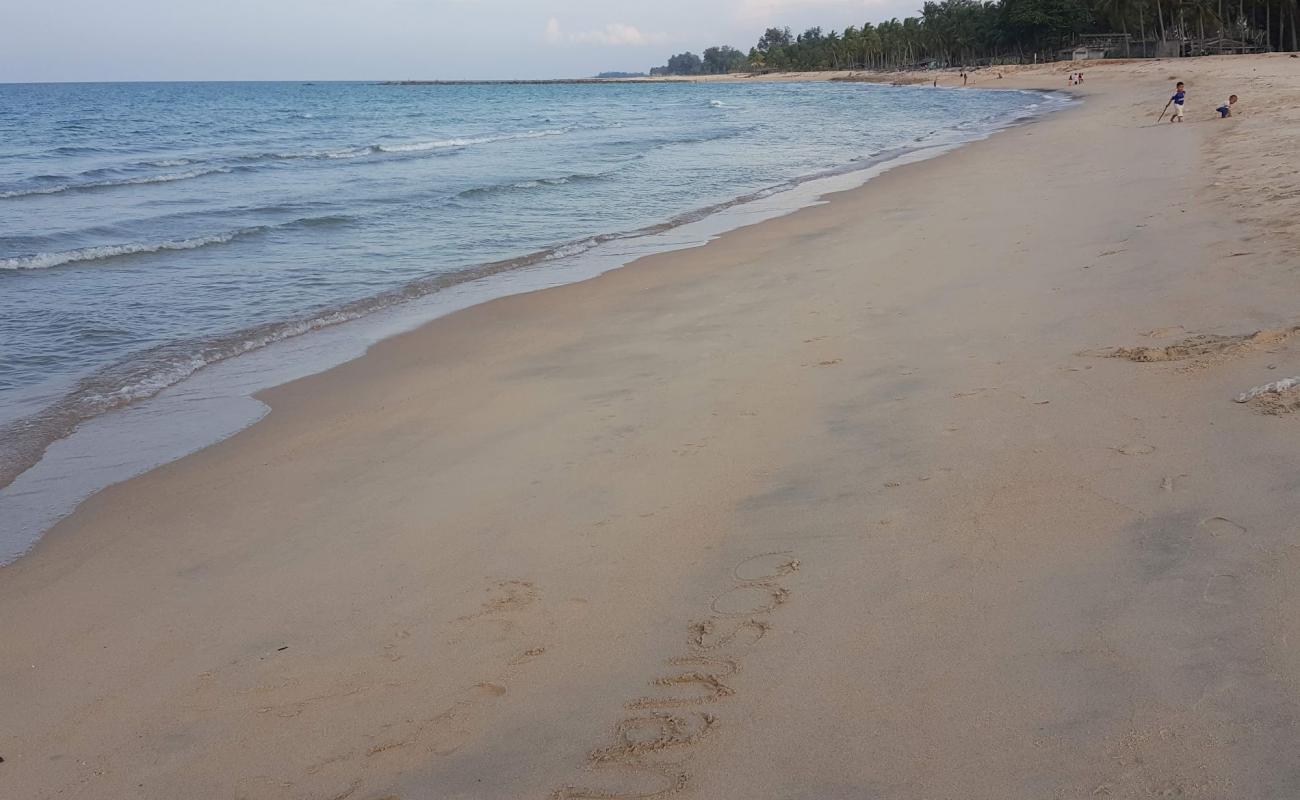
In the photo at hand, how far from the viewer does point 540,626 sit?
3.51m

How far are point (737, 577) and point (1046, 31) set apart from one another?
360 feet

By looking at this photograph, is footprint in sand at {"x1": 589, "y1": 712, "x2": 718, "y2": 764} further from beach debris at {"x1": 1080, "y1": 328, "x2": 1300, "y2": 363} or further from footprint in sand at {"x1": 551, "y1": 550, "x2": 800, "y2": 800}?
beach debris at {"x1": 1080, "y1": 328, "x2": 1300, "y2": 363}

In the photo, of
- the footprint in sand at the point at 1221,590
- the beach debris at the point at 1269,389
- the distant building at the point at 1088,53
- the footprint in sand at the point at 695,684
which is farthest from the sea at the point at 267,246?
the distant building at the point at 1088,53

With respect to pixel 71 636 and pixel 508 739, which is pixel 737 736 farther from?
pixel 71 636

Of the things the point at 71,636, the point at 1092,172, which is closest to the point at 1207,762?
the point at 71,636

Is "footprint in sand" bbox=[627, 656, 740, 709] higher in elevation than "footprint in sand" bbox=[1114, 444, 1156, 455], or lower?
lower

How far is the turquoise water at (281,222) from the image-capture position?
29.4 feet

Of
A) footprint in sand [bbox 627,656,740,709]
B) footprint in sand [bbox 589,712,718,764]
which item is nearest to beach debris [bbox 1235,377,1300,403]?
footprint in sand [bbox 627,656,740,709]

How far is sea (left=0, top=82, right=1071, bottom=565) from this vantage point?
709 cm

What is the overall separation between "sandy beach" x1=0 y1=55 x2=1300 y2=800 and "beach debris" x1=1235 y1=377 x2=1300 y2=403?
85 millimetres

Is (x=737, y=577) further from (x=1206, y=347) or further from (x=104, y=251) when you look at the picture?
(x=104, y=251)

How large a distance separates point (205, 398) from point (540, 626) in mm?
5179

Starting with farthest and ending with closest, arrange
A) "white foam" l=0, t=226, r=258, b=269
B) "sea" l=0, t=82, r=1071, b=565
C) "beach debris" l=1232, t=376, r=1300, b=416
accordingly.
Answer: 1. "white foam" l=0, t=226, r=258, b=269
2. "sea" l=0, t=82, r=1071, b=565
3. "beach debris" l=1232, t=376, r=1300, b=416

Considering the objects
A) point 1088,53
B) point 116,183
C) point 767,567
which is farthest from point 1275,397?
point 1088,53
